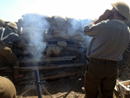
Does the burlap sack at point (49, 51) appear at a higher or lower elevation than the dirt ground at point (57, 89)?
higher

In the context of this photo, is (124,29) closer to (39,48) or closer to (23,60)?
(39,48)

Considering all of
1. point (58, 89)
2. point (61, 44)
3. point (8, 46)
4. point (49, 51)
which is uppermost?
point (8, 46)

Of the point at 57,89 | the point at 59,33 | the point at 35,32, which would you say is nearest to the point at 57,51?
the point at 59,33

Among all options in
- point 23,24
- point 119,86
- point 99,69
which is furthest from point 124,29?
point 23,24

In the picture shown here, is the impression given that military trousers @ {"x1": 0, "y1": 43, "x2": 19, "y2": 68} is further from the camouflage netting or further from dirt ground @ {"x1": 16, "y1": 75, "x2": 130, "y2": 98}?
dirt ground @ {"x1": 16, "y1": 75, "x2": 130, "y2": 98}

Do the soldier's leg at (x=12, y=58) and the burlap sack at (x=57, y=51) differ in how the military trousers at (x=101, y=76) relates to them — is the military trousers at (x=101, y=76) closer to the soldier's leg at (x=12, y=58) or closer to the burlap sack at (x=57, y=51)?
the burlap sack at (x=57, y=51)

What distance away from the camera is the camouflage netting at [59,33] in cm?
517

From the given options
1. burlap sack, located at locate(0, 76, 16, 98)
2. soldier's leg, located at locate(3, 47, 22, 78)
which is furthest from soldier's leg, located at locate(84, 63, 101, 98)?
soldier's leg, located at locate(3, 47, 22, 78)

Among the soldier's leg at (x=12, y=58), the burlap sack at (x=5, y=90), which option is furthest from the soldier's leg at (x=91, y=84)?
the soldier's leg at (x=12, y=58)

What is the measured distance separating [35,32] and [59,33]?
3.28 ft

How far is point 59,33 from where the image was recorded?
5.40 m

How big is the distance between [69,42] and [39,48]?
149 cm

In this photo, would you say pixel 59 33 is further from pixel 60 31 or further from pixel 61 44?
pixel 61 44

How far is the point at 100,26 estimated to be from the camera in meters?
2.22
